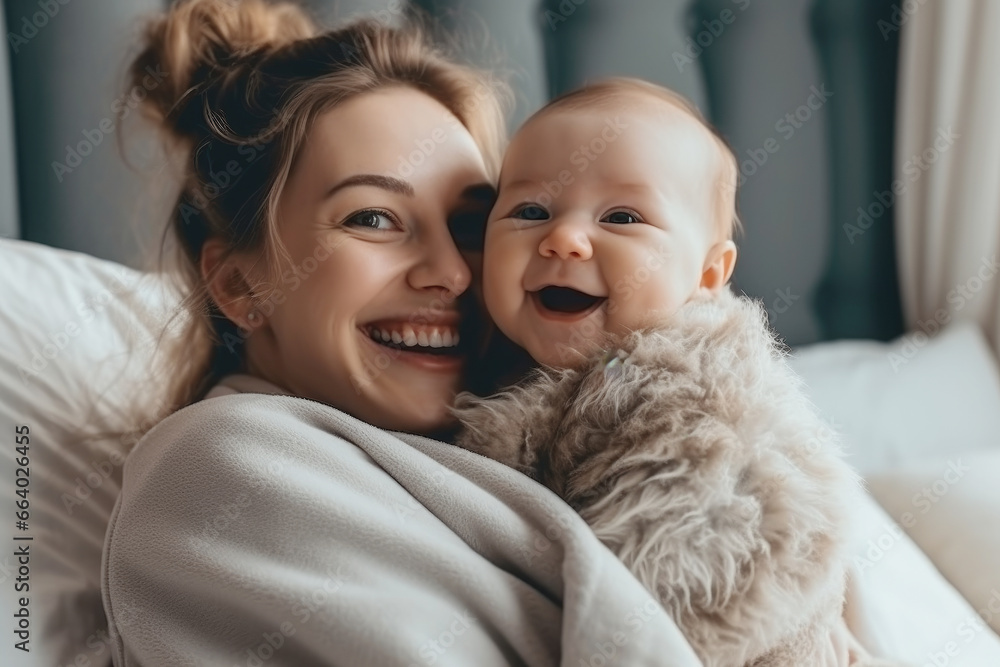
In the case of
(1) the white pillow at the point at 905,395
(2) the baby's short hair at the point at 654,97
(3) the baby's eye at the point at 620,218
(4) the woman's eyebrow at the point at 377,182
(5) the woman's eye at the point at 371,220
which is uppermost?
(2) the baby's short hair at the point at 654,97

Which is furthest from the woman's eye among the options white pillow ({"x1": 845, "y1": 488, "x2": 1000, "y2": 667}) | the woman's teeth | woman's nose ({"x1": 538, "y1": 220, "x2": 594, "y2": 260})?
white pillow ({"x1": 845, "y1": 488, "x2": 1000, "y2": 667})

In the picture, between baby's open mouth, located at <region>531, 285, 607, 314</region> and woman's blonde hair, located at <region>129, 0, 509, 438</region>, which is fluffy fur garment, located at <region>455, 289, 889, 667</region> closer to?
baby's open mouth, located at <region>531, 285, 607, 314</region>

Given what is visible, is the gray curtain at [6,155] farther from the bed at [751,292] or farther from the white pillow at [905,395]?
the white pillow at [905,395]

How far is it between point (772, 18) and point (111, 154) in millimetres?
1279

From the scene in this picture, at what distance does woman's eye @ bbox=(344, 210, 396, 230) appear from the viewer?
3.30ft

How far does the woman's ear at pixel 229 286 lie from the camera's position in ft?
3.59

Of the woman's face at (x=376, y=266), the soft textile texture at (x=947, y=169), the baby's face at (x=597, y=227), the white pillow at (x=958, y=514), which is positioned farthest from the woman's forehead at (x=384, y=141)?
the soft textile texture at (x=947, y=169)

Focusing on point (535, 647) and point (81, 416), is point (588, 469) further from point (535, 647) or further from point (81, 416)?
point (81, 416)

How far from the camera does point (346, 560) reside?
2.51 feet

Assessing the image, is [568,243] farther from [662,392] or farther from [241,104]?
[241,104]

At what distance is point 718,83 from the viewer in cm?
184

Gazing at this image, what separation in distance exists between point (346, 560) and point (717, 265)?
499 millimetres

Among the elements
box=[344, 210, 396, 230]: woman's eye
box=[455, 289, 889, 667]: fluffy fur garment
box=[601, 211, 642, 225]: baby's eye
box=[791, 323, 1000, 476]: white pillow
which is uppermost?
box=[601, 211, 642, 225]: baby's eye

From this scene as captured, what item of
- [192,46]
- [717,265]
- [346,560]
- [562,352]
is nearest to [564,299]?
[562,352]
